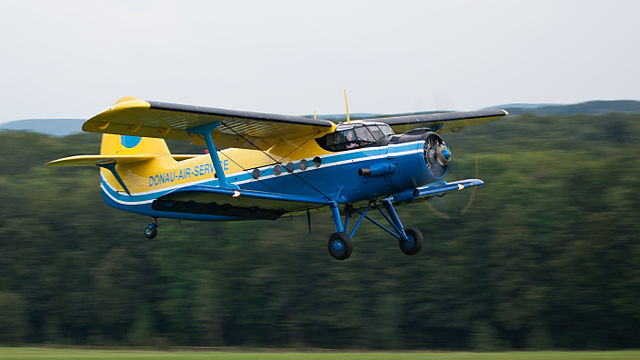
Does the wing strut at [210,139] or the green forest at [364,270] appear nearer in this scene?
the wing strut at [210,139]

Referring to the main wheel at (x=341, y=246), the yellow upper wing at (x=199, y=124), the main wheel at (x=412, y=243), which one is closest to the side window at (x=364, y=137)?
the yellow upper wing at (x=199, y=124)

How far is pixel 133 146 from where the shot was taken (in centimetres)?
1684

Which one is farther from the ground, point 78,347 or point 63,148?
point 63,148

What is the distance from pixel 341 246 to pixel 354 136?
6.73 feet

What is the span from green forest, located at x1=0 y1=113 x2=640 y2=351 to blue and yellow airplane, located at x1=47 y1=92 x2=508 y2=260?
1888 cm

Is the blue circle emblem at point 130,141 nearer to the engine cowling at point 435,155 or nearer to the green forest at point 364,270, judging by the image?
the engine cowling at point 435,155

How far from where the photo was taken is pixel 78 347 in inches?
1720

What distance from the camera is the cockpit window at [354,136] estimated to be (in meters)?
12.7

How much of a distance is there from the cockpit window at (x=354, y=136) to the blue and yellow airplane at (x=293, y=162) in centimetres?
2

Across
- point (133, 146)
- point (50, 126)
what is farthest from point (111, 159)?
point (50, 126)

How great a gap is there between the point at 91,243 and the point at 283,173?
36.7 m

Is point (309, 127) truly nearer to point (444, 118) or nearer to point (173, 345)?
point (444, 118)

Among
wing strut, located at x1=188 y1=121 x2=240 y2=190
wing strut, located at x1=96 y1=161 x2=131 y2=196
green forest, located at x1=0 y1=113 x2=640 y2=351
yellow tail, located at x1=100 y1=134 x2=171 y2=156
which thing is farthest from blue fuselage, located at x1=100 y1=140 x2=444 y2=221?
green forest, located at x1=0 y1=113 x2=640 y2=351

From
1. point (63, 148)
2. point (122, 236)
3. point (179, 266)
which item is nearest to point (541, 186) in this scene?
point (179, 266)
